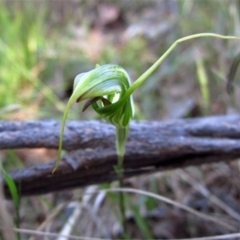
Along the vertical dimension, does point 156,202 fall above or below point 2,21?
below

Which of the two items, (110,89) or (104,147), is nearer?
(110,89)

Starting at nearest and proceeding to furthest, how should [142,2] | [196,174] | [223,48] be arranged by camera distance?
[196,174] < [223,48] < [142,2]

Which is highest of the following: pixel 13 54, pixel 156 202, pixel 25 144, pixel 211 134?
pixel 13 54

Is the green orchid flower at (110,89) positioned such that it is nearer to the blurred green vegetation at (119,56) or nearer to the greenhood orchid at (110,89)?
the greenhood orchid at (110,89)

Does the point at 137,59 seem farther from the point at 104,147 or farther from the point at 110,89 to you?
the point at 110,89

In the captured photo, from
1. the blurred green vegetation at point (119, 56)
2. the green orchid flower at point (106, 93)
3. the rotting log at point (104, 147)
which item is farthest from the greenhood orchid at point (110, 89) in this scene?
the blurred green vegetation at point (119, 56)

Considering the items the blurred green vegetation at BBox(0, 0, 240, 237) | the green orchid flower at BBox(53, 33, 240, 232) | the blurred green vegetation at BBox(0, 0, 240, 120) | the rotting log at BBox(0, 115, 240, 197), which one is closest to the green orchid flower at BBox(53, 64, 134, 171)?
the green orchid flower at BBox(53, 33, 240, 232)

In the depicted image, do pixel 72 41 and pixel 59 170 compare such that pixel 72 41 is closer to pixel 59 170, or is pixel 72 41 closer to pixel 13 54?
pixel 13 54

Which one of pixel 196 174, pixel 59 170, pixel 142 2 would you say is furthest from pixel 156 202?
pixel 142 2

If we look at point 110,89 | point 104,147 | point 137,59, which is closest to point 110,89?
point 110,89
